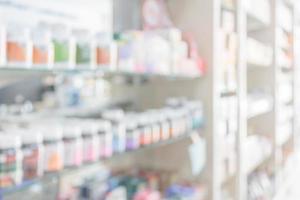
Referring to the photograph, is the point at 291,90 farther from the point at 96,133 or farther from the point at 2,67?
the point at 2,67

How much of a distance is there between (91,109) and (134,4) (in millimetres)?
799

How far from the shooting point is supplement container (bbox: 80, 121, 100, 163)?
1.29m

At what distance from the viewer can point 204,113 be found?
7.27 feet

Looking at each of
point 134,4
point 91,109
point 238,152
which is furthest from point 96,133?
point 238,152

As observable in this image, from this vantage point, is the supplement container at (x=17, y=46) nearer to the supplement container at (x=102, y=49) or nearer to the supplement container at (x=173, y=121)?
the supplement container at (x=102, y=49)

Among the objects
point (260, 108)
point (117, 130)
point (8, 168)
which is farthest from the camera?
point (260, 108)

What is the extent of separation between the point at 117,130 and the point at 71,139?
0.27 m

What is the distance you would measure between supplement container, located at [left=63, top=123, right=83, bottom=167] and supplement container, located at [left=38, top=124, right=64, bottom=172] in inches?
1.3

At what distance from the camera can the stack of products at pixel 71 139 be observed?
1.02m

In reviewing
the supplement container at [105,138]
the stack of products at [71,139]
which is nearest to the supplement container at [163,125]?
the stack of products at [71,139]

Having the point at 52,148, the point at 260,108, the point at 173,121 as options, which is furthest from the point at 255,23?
the point at 52,148

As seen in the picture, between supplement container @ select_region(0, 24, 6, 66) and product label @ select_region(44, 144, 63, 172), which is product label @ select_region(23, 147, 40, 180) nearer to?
product label @ select_region(44, 144, 63, 172)

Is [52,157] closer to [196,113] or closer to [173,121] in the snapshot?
[173,121]

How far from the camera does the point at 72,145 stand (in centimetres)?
122
